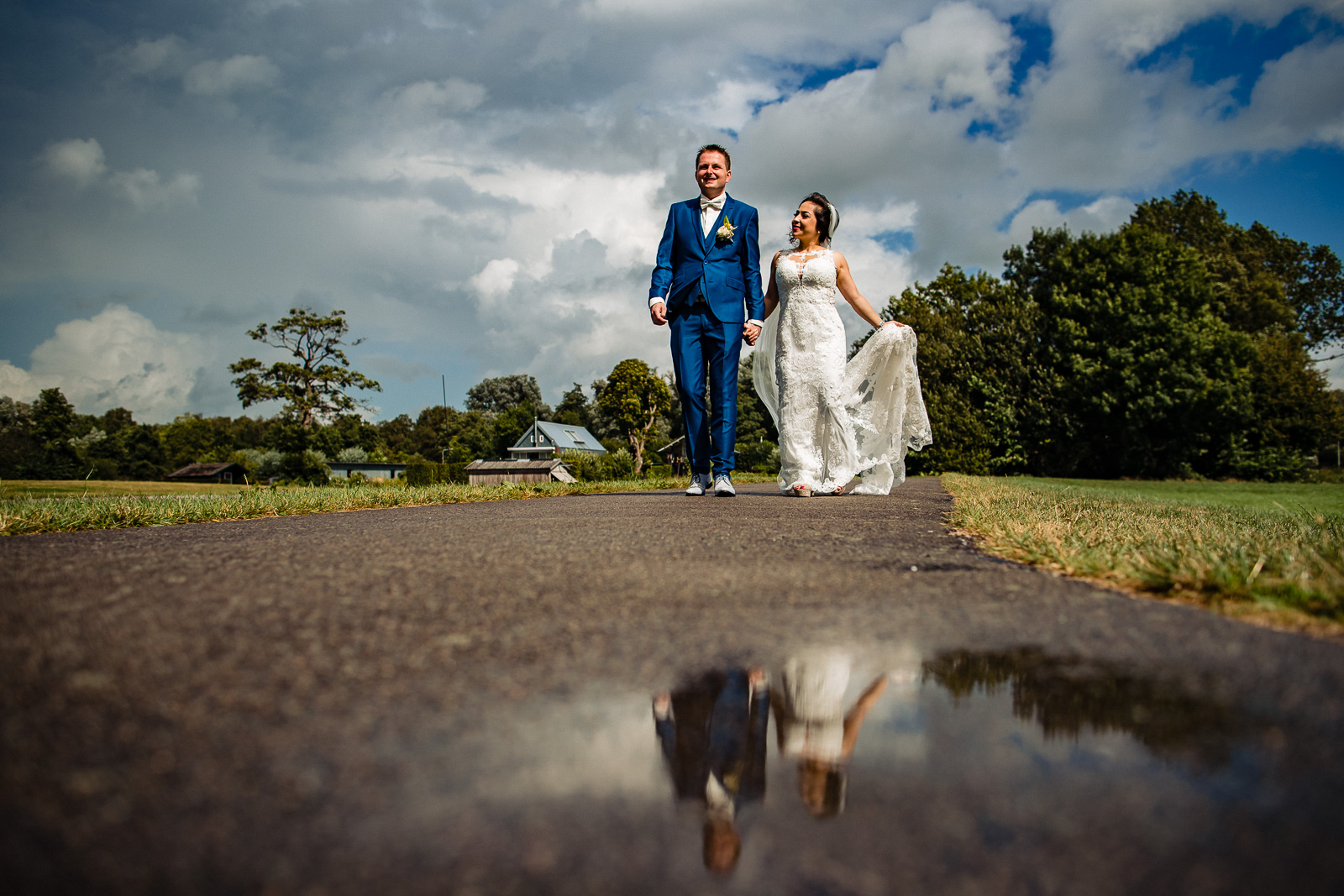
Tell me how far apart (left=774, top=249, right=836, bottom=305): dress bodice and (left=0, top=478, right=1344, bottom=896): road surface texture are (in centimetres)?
559

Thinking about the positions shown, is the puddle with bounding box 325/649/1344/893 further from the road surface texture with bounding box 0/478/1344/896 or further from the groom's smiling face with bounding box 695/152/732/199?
the groom's smiling face with bounding box 695/152/732/199

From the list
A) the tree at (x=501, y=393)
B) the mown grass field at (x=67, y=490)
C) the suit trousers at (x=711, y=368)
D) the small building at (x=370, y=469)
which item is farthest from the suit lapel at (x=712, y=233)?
the tree at (x=501, y=393)

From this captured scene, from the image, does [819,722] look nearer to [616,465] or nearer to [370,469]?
[616,465]

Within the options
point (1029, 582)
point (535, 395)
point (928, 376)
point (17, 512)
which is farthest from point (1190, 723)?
point (535, 395)

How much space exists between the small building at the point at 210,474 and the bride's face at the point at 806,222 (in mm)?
75136

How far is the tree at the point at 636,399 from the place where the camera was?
56.0 metres

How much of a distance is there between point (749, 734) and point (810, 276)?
22.0ft

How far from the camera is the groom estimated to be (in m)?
6.70

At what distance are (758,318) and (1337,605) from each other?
5697mm

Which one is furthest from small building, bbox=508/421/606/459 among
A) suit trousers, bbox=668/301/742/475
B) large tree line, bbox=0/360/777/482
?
suit trousers, bbox=668/301/742/475

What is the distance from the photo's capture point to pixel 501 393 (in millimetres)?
100250

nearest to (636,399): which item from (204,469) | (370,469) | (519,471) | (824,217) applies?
(519,471)

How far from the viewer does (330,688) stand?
4.34 feet

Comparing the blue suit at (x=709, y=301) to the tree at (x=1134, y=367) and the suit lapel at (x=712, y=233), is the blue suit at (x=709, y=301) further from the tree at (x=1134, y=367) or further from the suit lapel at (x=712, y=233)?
the tree at (x=1134, y=367)
